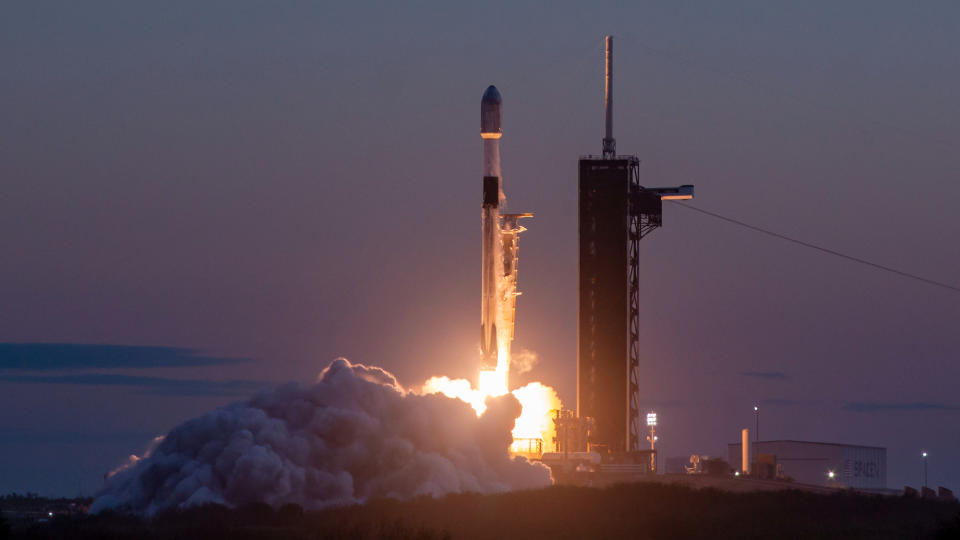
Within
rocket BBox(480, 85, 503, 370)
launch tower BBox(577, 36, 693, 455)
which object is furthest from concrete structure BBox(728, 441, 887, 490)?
A: rocket BBox(480, 85, 503, 370)

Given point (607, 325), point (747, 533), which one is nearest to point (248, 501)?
point (747, 533)

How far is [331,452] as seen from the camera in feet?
261

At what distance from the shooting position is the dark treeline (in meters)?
69.2

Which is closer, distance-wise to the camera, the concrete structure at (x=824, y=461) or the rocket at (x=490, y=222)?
the rocket at (x=490, y=222)

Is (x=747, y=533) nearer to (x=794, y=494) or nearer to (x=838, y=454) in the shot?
(x=794, y=494)

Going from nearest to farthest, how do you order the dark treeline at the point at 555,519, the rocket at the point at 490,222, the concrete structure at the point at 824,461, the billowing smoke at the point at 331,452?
the dark treeline at the point at 555,519, the billowing smoke at the point at 331,452, the rocket at the point at 490,222, the concrete structure at the point at 824,461

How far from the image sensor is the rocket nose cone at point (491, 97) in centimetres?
8931

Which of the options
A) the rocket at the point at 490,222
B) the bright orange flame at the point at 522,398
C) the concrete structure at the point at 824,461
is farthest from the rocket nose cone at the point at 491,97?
the concrete structure at the point at 824,461

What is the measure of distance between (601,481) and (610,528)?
702 inches

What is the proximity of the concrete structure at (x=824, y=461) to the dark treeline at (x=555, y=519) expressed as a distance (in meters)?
33.4

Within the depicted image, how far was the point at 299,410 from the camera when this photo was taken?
80.8m

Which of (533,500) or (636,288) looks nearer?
(533,500)

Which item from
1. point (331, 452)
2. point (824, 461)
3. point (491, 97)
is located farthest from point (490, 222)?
point (824, 461)

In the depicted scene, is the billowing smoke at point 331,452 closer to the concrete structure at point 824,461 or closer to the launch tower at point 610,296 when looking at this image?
the launch tower at point 610,296
